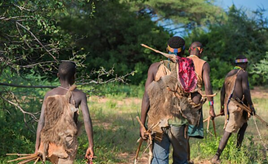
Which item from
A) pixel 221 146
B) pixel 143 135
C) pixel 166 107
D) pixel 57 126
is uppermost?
pixel 166 107

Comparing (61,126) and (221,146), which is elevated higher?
(61,126)

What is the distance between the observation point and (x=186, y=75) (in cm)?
431

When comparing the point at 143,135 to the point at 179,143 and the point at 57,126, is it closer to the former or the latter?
the point at 179,143

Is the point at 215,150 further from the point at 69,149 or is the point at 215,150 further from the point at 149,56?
the point at 149,56

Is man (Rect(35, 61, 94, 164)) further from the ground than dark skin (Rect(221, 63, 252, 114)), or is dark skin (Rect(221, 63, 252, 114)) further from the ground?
dark skin (Rect(221, 63, 252, 114))

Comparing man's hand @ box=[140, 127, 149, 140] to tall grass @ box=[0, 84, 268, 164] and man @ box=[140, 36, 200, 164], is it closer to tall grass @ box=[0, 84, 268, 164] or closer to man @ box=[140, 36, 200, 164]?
man @ box=[140, 36, 200, 164]

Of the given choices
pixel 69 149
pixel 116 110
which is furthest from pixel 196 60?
pixel 116 110

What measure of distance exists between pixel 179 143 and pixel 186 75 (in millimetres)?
708

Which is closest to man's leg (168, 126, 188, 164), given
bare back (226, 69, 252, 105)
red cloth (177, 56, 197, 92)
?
red cloth (177, 56, 197, 92)

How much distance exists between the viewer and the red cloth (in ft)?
14.1

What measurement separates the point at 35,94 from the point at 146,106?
327 cm

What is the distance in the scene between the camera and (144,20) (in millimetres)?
18797

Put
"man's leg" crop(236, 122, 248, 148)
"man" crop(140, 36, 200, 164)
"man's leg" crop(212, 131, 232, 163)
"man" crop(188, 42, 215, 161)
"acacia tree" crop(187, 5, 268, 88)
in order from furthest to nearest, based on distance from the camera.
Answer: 1. "acacia tree" crop(187, 5, 268, 88)
2. "man's leg" crop(236, 122, 248, 148)
3. "man's leg" crop(212, 131, 232, 163)
4. "man" crop(188, 42, 215, 161)
5. "man" crop(140, 36, 200, 164)

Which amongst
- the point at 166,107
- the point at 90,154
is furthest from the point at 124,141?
the point at 90,154
